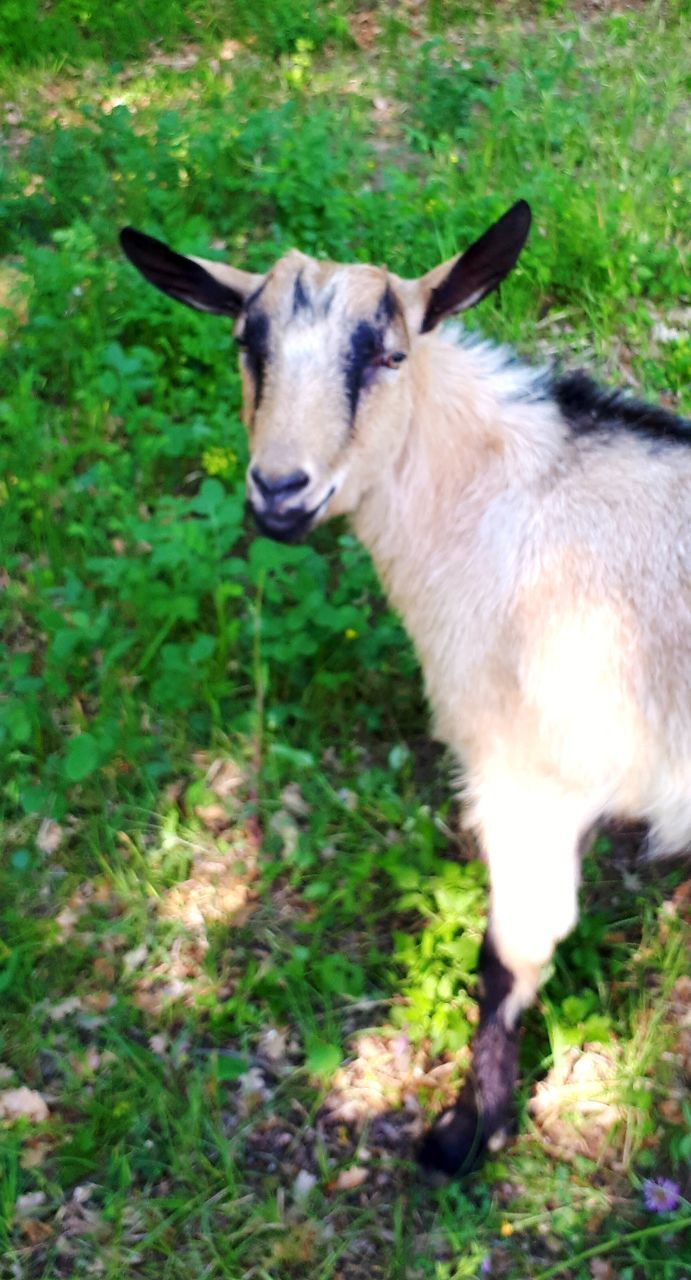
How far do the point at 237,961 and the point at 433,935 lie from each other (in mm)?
568

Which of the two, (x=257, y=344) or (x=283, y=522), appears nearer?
(x=283, y=522)

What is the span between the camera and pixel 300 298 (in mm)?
2354

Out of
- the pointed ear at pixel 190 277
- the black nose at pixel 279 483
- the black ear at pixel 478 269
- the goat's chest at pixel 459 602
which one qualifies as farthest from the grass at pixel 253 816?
the black ear at pixel 478 269

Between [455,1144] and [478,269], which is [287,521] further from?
[455,1144]

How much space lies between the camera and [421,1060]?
8.71ft

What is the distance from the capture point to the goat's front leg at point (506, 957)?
234cm

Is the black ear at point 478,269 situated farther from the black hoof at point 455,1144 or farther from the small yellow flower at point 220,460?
the black hoof at point 455,1144

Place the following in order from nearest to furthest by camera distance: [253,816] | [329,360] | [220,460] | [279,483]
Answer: [279,483] → [329,360] → [253,816] → [220,460]

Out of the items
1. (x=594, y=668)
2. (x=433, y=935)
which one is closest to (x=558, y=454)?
(x=594, y=668)

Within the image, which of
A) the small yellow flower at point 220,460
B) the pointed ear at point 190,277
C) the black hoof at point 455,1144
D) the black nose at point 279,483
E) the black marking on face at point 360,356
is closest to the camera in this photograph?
the black nose at point 279,483

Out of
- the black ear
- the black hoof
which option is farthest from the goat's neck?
the black hoof

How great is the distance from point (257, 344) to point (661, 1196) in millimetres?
2245

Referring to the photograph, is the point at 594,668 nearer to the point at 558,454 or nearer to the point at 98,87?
the point at 558,454

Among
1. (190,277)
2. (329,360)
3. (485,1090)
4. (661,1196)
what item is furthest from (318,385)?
(661,1196)
